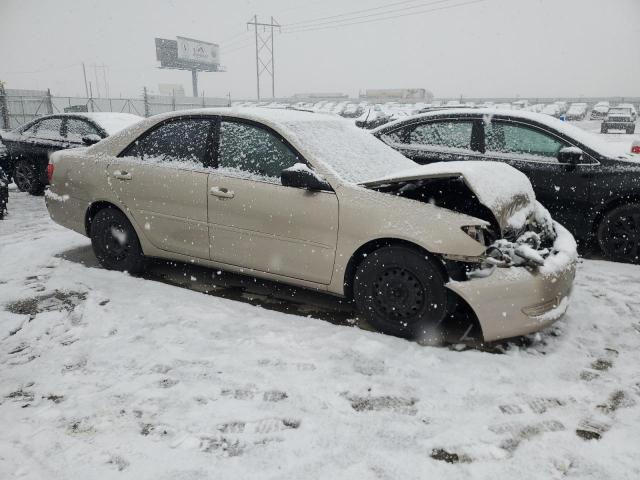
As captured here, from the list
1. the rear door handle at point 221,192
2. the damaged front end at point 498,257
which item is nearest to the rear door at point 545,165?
the damaged front end at point 498,257

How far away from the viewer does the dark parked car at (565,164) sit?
496 centimetres

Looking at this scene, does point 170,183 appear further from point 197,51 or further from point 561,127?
point 197,51

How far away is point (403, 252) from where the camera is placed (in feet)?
10.5

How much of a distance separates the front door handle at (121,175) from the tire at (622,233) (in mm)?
4785

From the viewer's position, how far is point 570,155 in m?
4.91

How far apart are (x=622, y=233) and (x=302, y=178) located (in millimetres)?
3715

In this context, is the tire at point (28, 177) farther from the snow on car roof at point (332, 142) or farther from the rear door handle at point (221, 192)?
the rear door handle at point (221, 192)

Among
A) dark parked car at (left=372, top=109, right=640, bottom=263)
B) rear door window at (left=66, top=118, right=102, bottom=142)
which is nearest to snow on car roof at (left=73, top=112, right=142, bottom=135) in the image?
rear door window at (left=66, top=118, right=102, bottom=142)

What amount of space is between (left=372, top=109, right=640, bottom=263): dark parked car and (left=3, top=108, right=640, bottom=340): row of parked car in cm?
1

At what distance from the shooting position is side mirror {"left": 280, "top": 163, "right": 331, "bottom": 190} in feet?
10.9

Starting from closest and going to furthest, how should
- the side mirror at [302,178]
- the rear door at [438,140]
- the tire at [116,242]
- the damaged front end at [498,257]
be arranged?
the damaged front end at [498,257]
the side mirror at [302,178]
the tire at [116,242]
the rear door at [438,140]

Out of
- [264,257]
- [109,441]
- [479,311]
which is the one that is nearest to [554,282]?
[479,311]

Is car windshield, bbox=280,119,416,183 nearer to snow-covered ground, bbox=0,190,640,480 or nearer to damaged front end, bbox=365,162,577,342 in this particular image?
damaged front end, bbox=365,162,577,342

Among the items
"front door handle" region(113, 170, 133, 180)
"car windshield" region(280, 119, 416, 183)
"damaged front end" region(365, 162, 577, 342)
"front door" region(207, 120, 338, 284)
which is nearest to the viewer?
"damaged front end" region(365, 162, 577, 342)
